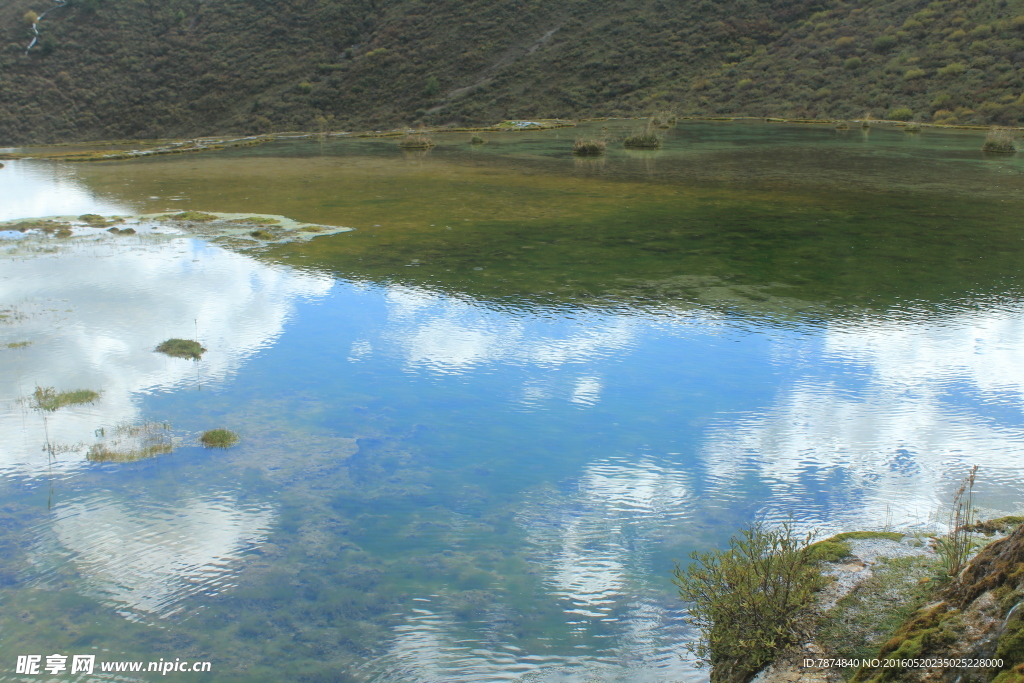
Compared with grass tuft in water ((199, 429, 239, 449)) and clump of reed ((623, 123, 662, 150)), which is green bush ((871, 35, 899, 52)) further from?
grass tuft in water ((199, 429, 239, 449))

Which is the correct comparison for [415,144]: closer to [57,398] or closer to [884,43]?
[884,43]

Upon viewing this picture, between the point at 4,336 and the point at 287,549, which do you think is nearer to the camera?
the point at 287,549

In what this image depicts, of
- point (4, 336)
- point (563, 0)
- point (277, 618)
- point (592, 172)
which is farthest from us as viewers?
point (563, 0)

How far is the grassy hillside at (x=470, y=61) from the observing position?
36500 mm

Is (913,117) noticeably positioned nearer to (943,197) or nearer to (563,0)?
(943,197)

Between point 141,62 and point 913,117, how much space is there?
135ft

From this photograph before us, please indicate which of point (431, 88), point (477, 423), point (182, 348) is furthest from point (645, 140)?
point (477, 423)

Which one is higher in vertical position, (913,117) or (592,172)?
(913,117)

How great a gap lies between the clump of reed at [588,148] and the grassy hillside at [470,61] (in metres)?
14.2

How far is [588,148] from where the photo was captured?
25812 millimetres

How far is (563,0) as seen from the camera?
50344 millimetres

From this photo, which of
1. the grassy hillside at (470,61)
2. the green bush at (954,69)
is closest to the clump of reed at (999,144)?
the grassy hillside at (470,61)

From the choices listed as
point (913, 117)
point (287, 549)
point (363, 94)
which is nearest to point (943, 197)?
point (287, 549)

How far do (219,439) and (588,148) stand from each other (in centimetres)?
2086
